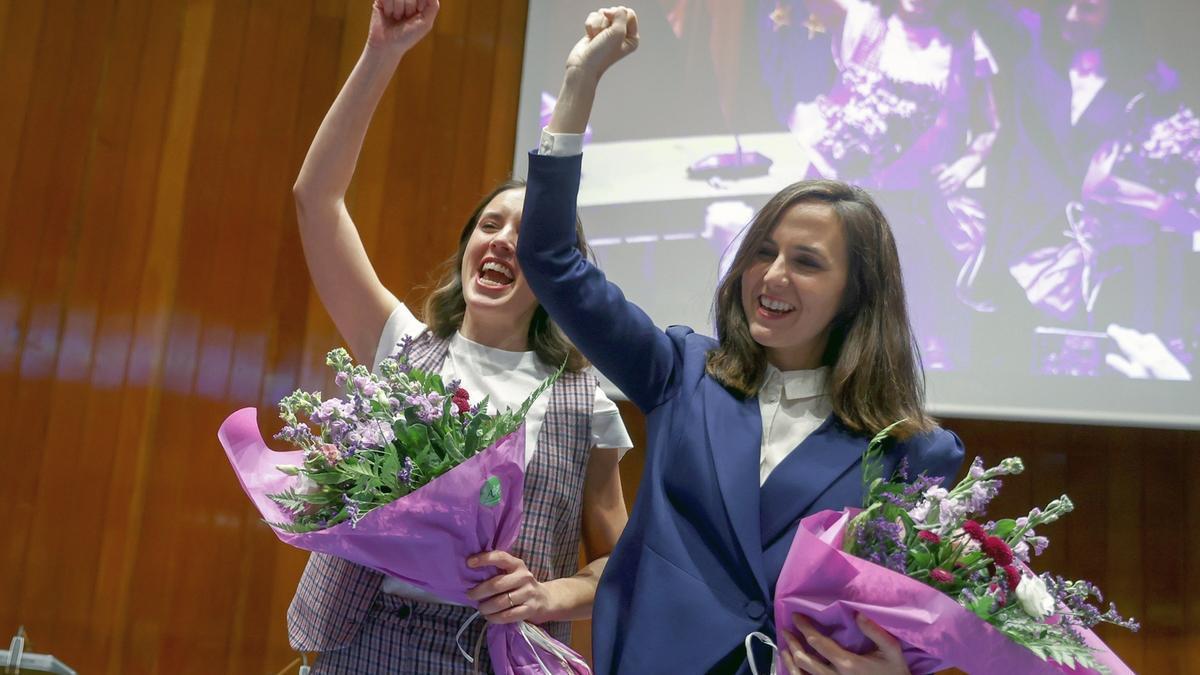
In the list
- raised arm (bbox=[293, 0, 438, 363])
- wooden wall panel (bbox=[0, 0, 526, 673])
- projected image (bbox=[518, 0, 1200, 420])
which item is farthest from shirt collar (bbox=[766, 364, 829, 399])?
wooden wall panel (bbox=[0, 0, 526, 673])

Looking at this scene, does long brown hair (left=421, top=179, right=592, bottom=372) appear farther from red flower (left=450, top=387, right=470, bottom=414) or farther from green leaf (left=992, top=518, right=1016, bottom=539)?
green leaf (left=992, top=518, right=1016, bottom=539)

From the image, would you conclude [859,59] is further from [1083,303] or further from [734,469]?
[734,469]

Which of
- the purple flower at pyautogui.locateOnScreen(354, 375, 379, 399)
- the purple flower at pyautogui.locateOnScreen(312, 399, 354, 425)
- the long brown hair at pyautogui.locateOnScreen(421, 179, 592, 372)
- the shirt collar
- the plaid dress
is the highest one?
the long brown hair at pyautogui.locateOnScreen(421, 179, 592, 372)

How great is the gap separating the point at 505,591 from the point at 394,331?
Result: 0.53 metres

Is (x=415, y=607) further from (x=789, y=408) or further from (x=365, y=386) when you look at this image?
(x=789, y=408)

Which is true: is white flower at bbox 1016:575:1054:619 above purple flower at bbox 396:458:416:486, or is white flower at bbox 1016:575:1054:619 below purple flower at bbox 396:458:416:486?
below

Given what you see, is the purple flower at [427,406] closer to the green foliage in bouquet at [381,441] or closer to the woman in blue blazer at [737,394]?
the green foliage in bouquet at [381,441]

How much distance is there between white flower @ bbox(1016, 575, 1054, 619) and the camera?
48.9 inches

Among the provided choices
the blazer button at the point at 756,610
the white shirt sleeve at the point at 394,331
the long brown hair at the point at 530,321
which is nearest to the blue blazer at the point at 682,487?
the blazer button at the point at 756,610

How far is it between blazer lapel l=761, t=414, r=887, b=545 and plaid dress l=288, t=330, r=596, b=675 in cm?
38

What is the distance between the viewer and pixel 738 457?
4.82 feet

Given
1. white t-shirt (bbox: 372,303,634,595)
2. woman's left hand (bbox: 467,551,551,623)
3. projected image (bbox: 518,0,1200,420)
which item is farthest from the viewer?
projected image (bbox: 518,0,1200,420)

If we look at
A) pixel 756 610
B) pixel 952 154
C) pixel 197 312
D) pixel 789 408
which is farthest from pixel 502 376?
pixel 952 154

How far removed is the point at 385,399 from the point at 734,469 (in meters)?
0.47
